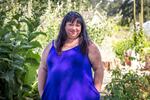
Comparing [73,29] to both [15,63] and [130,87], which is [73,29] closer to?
[15,63]

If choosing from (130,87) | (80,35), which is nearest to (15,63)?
(80,35)

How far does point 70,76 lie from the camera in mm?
3268

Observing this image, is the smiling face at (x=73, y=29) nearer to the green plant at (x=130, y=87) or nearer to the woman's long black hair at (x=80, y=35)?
the woman's long black hair at (x=80, y=35)

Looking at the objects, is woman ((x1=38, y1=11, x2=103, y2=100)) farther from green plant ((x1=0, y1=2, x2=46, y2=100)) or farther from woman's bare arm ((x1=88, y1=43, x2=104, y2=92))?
green plant ((x1=0, y1=2, x2=46, y2=100))

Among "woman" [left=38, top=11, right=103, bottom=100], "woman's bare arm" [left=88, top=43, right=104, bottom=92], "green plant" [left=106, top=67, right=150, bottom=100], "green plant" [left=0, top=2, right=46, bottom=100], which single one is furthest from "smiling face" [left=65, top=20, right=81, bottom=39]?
"green plant" [left=106, top=67, right=150, bottom=100]

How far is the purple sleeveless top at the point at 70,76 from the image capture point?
327 centimetres

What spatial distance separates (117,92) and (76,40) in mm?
1577

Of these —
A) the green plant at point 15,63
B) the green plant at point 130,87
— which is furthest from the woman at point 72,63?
the green plant at point 130,87

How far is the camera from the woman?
3.27 m

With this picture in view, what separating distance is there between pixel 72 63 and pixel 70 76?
0.10 metres

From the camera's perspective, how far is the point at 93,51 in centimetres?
332

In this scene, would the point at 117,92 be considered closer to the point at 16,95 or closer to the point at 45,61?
the point at 16,95

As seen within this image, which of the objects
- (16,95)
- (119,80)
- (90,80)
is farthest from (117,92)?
(90,80)

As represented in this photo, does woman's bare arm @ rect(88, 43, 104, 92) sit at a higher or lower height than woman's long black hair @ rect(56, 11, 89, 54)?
lower
